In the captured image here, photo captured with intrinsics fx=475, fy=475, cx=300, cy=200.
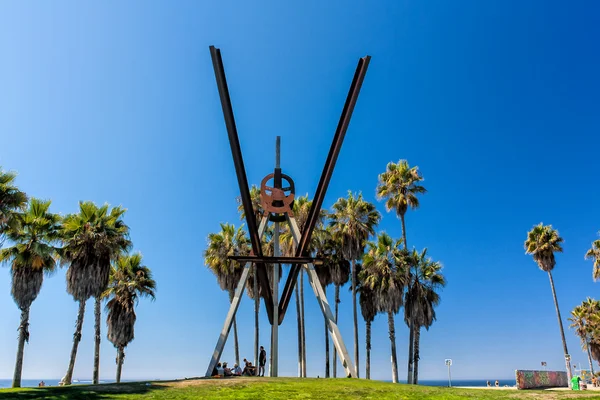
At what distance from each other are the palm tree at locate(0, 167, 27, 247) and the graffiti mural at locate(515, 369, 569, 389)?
3122 cm

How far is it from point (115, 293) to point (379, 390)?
21199mm

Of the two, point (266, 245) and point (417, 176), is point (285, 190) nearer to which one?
point (266, 245)

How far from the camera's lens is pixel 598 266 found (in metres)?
43.2

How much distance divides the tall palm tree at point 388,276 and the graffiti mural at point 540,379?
8.40 metres

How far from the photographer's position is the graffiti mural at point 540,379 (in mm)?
32438

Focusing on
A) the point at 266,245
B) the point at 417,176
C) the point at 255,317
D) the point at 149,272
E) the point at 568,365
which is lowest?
the point at 568,365

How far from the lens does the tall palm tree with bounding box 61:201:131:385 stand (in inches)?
1001

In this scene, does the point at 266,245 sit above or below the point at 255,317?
above

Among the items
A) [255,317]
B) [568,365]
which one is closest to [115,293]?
[255,317]

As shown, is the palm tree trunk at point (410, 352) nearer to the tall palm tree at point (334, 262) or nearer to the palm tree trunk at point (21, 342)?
the tall palm tree at point (334, 262)

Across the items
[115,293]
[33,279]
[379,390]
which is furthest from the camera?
[115,293]

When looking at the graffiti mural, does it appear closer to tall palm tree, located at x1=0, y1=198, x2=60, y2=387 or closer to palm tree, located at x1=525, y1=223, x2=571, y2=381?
palm tree, located at x1=525, y1=223, x2=571, y2=381

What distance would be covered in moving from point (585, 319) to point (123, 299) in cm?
5402

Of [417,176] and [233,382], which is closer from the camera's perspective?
[233,382]
